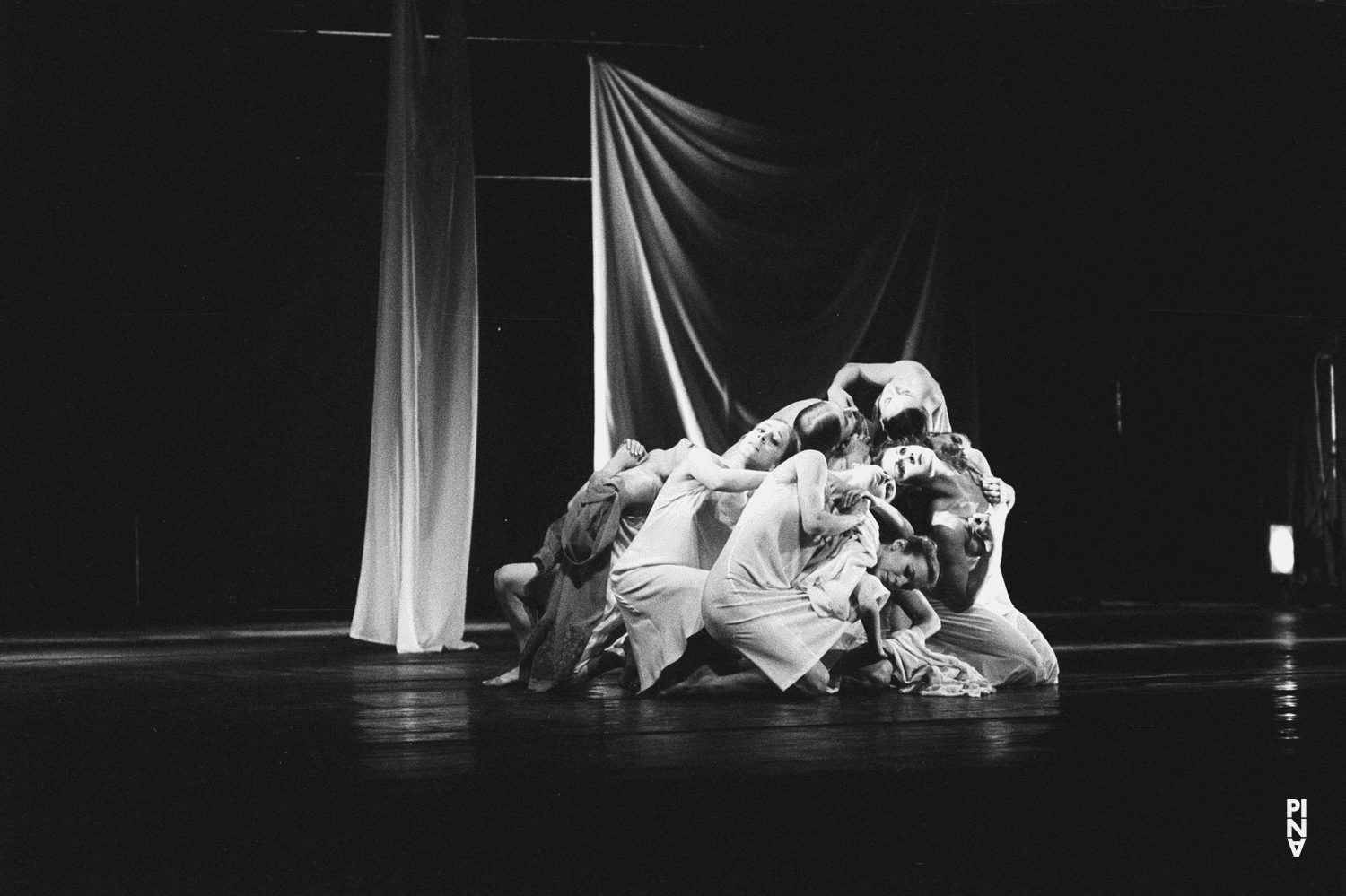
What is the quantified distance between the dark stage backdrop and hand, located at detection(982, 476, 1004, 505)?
300cm

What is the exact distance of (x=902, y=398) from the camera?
4.98 metres

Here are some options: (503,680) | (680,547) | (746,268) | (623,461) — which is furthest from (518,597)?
(746,268)

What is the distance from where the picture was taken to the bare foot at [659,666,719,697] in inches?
178

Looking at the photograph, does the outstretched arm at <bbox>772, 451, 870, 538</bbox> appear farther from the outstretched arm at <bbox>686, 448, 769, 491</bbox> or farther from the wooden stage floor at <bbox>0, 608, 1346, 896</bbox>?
the wooden stage floor at <bbox>0, 608, 1346, 896</bbox>

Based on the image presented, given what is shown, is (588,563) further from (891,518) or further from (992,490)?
(992,490)

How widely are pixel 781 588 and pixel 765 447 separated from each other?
1.58 feet

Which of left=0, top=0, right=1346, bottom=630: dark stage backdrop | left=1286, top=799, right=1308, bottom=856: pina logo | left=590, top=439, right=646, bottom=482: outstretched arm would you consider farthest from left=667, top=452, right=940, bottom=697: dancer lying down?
left=0, top=0, right=1346, bottom=630: dark stage backdrop

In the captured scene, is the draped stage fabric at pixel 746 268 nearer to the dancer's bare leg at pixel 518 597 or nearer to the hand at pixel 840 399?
the dancer's bare leg at pixel 518 597

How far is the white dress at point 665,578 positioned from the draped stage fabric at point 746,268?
2.13 m

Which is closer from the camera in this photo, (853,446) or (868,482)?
(868,482)

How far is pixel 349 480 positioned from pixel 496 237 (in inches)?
59.2

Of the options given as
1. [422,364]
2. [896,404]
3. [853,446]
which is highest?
[422,364]

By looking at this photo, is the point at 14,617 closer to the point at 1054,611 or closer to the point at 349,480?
the point at 349,480

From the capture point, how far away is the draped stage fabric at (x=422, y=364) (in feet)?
21.8
